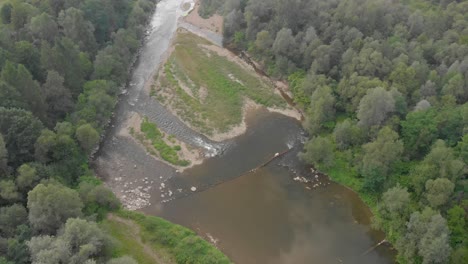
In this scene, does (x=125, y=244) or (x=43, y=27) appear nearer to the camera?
(x=125, y=244)

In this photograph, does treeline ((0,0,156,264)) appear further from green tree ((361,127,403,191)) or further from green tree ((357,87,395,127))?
green tree ((357,87,395,127))

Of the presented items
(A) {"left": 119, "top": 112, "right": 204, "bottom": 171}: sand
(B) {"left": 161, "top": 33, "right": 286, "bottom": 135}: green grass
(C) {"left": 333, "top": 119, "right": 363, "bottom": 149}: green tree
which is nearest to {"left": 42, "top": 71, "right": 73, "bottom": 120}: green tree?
(A) {"left": 119, "top": 112, "right": 204, "bottom": 171}: sand

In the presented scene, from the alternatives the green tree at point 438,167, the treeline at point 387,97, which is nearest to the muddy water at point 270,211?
the treeline at point 387,97

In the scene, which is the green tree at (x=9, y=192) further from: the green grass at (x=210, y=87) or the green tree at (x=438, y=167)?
the green tree at (x=438, y=167)

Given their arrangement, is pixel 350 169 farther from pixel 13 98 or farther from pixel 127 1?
pixel 127 1

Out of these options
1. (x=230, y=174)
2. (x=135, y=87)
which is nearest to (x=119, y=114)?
(x=135, y=87)

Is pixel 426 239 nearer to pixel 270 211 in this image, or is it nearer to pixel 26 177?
pixel 270 211

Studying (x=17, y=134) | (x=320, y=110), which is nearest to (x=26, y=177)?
(x=17, y=134)
